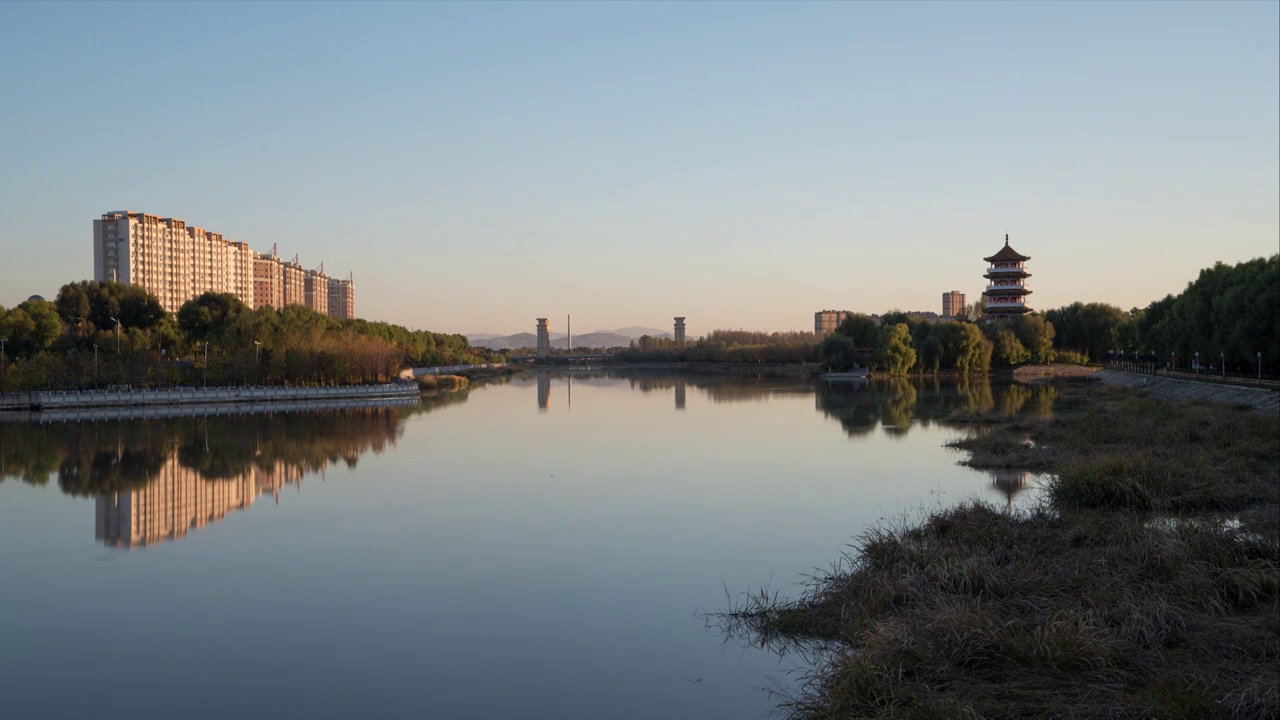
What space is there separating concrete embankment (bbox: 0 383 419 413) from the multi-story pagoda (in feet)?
153

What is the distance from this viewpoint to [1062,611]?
6.49m

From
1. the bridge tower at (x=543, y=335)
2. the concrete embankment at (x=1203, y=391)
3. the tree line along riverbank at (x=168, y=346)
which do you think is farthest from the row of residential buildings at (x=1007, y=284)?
the bridge tower at (x=543, y=335)

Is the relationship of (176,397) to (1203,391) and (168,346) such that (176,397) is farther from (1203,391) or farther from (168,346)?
(1203,391)

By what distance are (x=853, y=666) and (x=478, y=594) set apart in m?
4.66

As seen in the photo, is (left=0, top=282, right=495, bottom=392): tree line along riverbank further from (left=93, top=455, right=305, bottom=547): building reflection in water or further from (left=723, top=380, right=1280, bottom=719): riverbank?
(left=723, top=380, right=1280, bottom=719): riverbank

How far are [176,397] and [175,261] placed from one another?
61.0 m

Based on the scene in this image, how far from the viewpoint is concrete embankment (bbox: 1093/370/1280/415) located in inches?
896

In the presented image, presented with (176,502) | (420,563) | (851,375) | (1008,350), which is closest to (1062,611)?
(420,563)

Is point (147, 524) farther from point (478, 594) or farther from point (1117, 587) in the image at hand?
point (1117, 587)

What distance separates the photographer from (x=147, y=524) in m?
13.7

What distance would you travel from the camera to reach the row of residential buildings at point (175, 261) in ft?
283

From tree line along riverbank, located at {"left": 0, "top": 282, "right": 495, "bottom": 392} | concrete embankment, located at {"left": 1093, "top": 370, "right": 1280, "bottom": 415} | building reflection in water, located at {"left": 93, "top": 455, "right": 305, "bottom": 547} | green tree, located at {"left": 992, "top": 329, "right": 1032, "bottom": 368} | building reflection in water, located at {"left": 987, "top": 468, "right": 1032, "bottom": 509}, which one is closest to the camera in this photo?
building reflection in water, located at {"left": 93, "top": 455, "right": 305, "bottom": 547}

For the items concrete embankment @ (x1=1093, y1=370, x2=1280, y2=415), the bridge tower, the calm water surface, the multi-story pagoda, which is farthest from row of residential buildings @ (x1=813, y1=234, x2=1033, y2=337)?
the bridge tower

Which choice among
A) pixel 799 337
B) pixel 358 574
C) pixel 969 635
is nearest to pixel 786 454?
pixel 358 574
